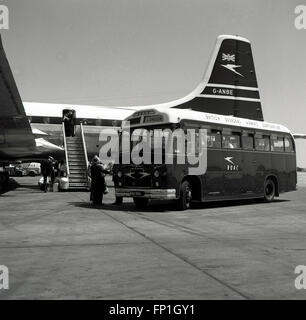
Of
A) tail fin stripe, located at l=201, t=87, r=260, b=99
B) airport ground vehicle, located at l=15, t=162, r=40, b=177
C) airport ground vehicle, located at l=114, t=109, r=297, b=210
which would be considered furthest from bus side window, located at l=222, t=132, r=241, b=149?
airport ground vehicle, located at l=15, t=162, r=40, b=177

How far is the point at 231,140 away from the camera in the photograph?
15258 millimetres

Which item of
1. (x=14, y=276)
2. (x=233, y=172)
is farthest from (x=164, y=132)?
(x=14, y=276)

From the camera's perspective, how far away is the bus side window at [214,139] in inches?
561

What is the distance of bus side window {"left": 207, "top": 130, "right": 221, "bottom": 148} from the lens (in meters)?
14.2

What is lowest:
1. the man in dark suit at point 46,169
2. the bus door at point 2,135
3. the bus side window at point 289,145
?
the man in dark suit at point 46,169

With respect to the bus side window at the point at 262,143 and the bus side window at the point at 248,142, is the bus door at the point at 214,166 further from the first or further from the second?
the bus side window at the point at 262,143

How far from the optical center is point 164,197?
12.8m

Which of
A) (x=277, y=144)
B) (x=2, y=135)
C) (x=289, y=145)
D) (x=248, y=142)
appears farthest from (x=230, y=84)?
(x=2, y=135)

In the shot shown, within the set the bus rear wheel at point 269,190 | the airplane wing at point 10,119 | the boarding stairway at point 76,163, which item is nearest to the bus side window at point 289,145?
the bus rear wheel at point 269,190

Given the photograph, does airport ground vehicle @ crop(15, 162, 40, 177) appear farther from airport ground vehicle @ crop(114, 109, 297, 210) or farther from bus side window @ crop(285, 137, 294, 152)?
airport ground vehicle @ crop(114, 109, 297, 210)

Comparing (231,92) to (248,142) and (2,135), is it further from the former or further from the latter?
(2,135)

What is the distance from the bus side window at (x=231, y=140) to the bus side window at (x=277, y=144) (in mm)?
2391

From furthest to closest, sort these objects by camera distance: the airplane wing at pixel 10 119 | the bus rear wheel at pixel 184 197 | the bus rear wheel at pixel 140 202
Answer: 1. the bus rear wheel at pixel 140 202
2. the bus rear wheel at pixel 184 197
3. the airplane wing at pixel 10 119

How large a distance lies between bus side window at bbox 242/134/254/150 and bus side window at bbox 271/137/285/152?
149cm
